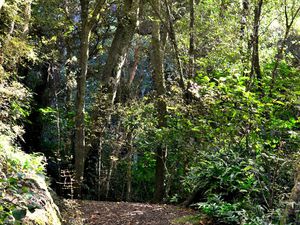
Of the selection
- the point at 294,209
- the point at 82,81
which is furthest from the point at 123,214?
the point at 294,209

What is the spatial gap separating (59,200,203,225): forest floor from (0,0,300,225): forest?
0.31m

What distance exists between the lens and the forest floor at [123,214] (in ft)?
19.0

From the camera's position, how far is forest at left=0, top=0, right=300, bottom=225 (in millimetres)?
A: 5531

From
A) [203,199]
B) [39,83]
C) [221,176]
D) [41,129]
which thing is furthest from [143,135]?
[39,83]

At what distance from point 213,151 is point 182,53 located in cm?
541

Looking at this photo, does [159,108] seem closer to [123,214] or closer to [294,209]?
[123,214]

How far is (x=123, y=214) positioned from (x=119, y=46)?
17.2 feet

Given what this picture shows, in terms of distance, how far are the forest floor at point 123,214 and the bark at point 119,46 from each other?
3.54 m

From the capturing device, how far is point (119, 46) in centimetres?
1045

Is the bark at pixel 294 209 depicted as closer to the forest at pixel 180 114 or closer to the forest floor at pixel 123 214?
the forest at pixel 180 114

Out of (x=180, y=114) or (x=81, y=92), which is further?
(x=180, y=114)

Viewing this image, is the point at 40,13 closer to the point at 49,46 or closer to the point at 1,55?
the point at 49,46

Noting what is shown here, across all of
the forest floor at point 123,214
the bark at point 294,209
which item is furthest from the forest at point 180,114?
the forest floor at point 123,214

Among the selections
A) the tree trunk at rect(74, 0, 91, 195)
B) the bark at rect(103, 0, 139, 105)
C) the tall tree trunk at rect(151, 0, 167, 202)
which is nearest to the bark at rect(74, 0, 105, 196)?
the tree trunk at rect(74, 0, 91, 195)
